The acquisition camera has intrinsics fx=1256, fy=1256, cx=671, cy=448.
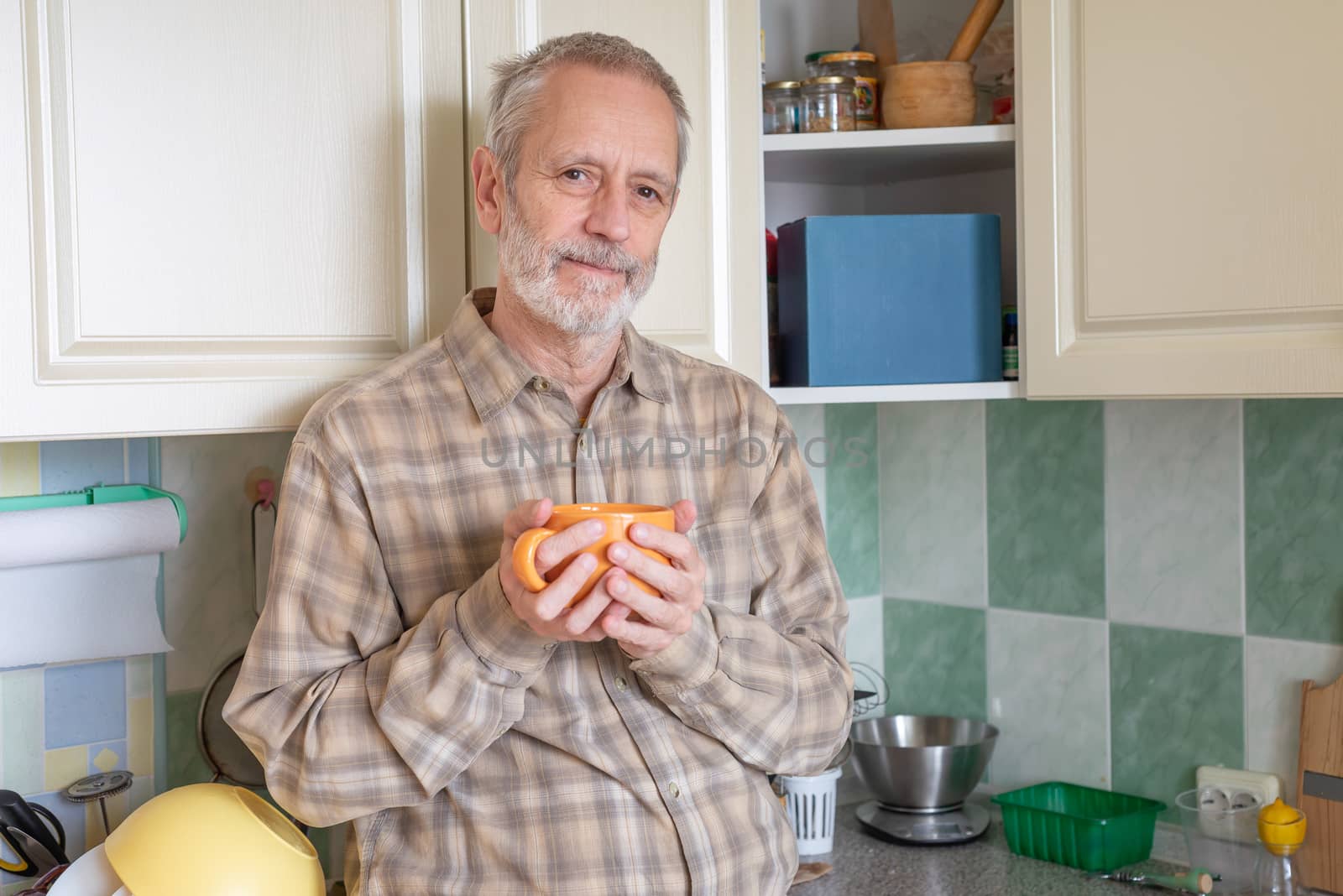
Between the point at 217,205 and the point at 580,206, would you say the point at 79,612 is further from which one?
the point at 580,206

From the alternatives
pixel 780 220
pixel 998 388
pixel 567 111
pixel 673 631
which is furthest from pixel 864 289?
pixel 673 631

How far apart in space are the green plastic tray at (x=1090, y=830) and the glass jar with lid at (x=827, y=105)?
3.25 feet

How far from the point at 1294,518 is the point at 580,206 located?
1.09 metres

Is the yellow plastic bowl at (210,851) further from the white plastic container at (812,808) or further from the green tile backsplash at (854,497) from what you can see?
the green tile backsplash at (854,497)

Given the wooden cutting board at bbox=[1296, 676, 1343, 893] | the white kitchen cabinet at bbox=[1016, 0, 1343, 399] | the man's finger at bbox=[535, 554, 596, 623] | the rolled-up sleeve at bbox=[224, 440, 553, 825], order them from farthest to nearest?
1. the wooden cutting board at bbox=[1296, 676, 1343, 893]
2. the white kitchen cabinet at bbox=[1016, 0, 1343, 399]
3. the rolled-up sleeve at bbox=[224, 440, 553, 825]
4. the man's finger at bbox=[535, 554, 596, 623]

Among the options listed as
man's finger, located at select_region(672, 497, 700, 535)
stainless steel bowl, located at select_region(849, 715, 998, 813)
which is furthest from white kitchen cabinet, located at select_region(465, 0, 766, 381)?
stainless steel bowl, located at select_region(849, 715, 998, 813)

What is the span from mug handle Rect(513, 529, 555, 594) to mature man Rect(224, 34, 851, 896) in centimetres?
4

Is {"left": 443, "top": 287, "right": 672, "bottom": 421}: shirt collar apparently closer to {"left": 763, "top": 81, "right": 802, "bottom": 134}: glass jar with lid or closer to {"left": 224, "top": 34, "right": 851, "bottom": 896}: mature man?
{"left": 224, "top": 34, "right": 851, "bottom": 896}: mature man

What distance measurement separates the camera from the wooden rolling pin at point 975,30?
169 centimetres

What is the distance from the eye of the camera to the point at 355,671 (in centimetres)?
115

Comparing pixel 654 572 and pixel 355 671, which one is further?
pixel 355 671

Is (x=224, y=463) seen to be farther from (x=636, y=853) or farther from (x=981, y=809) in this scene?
(x=981, y=809)

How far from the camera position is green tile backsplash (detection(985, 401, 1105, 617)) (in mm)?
1918

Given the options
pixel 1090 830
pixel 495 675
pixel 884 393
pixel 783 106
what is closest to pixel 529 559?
pixel 495 675
